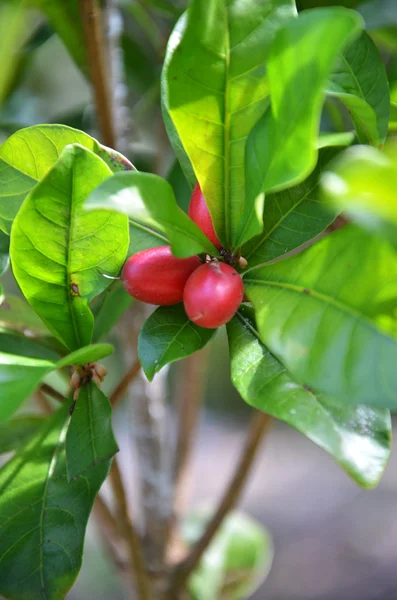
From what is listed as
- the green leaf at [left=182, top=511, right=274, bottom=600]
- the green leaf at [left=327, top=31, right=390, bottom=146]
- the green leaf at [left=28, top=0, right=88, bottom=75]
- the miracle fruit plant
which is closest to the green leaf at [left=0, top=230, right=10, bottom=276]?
the miracle fruit plant

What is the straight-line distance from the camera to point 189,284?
1.54 feet

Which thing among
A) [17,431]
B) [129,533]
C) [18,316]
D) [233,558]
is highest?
[18,316]

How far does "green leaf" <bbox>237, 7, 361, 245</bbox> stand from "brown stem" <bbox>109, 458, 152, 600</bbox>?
36 centimetres

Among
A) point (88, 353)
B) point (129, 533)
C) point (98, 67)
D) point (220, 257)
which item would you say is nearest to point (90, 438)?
point (88, 353)

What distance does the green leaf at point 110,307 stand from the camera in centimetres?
62

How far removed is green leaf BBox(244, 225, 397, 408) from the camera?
15.0 inches

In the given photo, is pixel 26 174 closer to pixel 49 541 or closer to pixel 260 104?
pixel 260 104

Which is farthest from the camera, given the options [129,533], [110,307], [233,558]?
[233,558]

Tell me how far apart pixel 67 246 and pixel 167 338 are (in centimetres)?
11

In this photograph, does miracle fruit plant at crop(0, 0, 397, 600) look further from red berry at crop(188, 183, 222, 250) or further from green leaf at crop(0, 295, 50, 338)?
green leaf at crop(0, 295, 50, 338)

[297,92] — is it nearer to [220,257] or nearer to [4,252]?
[220,257]

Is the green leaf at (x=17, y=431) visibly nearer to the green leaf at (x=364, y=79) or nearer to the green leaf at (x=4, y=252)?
the green leaf at (x=4, y=252)

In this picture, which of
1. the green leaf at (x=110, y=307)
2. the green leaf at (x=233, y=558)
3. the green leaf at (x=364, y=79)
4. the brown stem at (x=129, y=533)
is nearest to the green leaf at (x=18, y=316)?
the green leaf at (x=110, y=307)

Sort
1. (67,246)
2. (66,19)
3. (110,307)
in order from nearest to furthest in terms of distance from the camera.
Result: (67,246) → (110,307) → (66,19)
